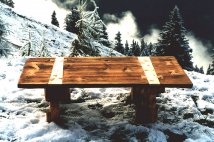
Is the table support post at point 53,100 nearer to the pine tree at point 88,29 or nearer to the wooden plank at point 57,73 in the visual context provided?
the wooden plank at point 57,73

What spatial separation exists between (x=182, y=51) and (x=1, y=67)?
30380 millimetres

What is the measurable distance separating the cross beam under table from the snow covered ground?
12.9 inches

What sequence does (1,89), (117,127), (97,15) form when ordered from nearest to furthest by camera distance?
(117,127) → (1,89) → (97,15)

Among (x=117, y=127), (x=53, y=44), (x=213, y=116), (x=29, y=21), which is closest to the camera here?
(x=117, y=127)

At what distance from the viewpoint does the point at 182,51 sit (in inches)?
1471

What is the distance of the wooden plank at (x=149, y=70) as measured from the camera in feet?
19.2

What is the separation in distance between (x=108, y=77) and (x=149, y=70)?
80 centimetres

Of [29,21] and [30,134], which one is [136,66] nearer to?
[30,134]

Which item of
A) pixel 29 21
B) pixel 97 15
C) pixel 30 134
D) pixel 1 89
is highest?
pixel 29 21

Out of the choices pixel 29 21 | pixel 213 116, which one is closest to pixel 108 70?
pixel 213 116

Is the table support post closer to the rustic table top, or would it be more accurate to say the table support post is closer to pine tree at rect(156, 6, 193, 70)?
the rustic table top

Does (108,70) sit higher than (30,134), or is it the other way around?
(108,70)

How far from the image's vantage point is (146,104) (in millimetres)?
6137

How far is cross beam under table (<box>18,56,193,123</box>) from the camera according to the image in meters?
5.72
